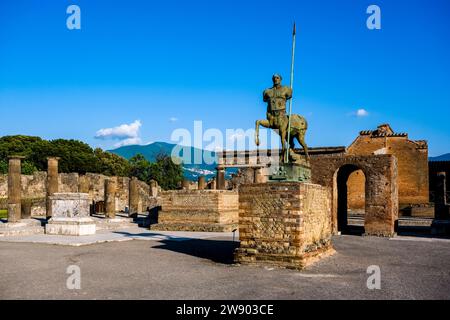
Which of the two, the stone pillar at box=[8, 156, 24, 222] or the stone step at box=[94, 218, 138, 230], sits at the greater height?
the stone pillar at box=[8, 156, 24, 222]

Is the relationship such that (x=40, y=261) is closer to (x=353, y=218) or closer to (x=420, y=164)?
(x=353, y=218)

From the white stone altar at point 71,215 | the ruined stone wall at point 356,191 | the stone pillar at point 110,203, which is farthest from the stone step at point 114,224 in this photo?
the ruined stone wall at point 356,191

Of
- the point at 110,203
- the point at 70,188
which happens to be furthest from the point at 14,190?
the point at 70,188

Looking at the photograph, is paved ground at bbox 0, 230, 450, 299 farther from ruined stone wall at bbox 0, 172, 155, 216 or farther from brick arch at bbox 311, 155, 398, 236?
ruined stone wall at bbox 0, 172, 155, 216

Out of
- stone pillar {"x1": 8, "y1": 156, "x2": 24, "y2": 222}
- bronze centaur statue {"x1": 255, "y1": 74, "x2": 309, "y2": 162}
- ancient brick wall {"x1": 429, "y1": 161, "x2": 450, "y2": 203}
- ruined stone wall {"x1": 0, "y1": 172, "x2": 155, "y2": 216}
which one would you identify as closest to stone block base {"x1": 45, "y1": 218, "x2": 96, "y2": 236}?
stone pillar {"x1": 8, "y1": 156, "x2": 24, "y2": 222}

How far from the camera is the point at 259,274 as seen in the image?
30.0 ft

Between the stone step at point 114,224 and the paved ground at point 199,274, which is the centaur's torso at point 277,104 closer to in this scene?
the paved ground at point 199,274

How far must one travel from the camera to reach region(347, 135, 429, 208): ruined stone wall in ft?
123

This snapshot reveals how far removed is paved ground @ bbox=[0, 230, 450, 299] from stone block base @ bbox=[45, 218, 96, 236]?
3298 millimetres

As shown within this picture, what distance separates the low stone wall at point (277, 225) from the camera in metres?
9.86

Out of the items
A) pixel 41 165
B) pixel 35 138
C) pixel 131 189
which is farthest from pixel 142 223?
pixel 35 138

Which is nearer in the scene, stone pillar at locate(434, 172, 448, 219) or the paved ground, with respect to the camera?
the paved ground

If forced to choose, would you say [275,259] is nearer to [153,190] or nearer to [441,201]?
[441,201]
